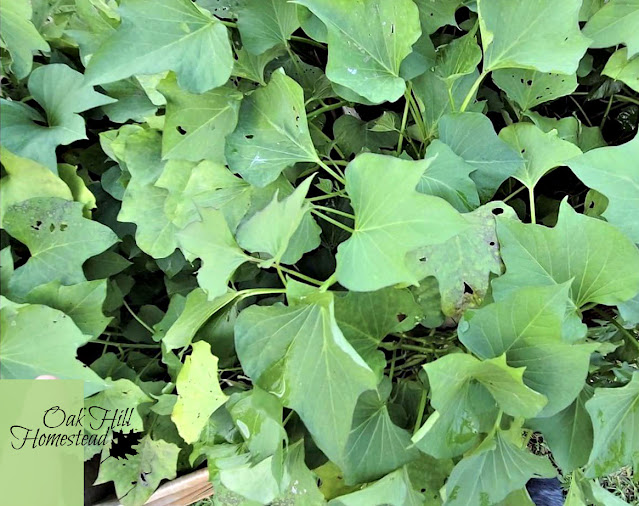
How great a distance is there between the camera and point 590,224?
34cm

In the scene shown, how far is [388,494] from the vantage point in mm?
333

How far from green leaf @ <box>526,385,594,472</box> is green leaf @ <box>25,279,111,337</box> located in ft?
1.12

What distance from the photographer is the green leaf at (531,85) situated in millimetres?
416

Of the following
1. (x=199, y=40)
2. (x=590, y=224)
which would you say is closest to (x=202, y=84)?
(x=199, y=40)

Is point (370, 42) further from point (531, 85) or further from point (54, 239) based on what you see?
point (54, 239)

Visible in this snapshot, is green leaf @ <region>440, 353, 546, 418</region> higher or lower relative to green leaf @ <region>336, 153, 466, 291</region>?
lower

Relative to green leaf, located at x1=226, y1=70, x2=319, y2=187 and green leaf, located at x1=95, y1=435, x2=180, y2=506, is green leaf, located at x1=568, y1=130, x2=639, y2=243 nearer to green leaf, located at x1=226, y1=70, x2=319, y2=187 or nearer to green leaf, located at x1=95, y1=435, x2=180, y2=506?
green leaf, located at x1=226, y1=70, x2=319, y2=187

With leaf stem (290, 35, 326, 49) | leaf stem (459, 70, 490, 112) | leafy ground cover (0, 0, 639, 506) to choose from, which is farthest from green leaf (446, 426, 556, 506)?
leaf stem (290, 35, 326, 49)

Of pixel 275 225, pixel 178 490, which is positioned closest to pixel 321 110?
pixel 275 225

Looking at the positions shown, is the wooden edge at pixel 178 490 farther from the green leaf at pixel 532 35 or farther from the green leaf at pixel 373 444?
the green leaf at pixel 532 35

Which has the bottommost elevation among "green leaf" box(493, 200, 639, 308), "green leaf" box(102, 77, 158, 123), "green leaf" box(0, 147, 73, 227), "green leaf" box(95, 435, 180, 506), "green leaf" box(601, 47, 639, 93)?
"green leaf" box(95, 435, 180, 506)

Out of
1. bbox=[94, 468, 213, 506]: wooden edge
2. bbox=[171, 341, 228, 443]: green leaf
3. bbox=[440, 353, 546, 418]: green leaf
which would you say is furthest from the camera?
bbox=[94, 468, 213, 506]: wooden edge

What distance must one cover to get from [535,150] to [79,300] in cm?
38

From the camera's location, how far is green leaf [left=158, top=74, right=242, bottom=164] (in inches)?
16.1
